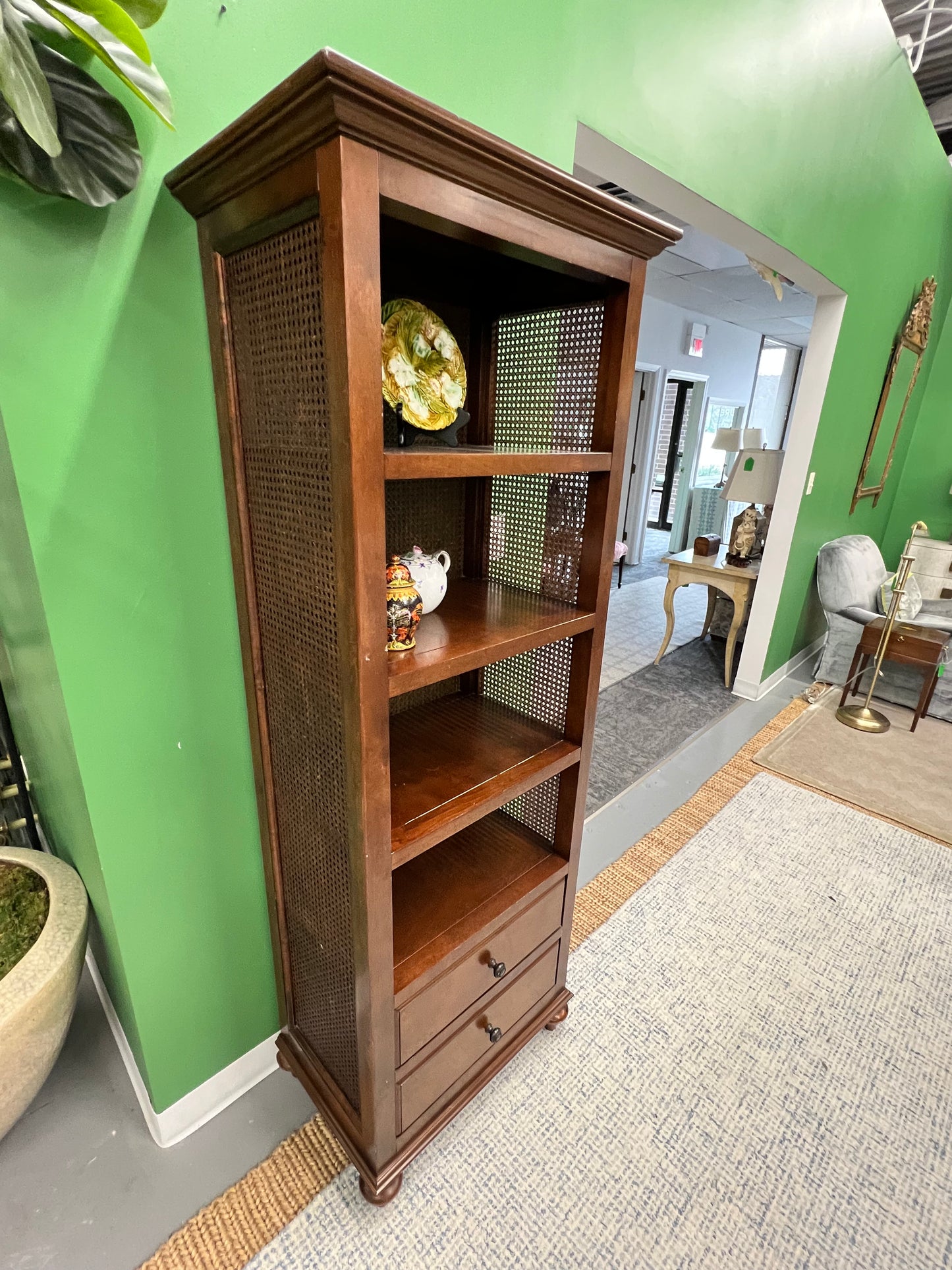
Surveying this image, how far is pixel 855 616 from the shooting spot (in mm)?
3332

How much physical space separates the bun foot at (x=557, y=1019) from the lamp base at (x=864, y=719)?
2404 millimetres

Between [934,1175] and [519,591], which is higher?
[519,591]

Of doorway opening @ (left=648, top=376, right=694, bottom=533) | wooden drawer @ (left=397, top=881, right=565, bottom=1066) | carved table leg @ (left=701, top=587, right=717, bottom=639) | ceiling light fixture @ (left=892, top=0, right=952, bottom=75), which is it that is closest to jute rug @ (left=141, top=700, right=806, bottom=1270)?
wooden drawer @ (left=397, top=881, right=565, bottom=1066)

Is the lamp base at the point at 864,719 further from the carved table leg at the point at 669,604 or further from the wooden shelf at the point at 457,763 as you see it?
the wooden shelf at the point at 457,763

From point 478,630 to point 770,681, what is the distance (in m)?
3.09

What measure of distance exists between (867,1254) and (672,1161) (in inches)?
14.1

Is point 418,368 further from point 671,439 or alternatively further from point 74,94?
point 671,439

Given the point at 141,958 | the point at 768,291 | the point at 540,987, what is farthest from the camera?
the point at 768,291

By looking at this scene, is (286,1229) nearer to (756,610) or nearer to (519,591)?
(519,591)

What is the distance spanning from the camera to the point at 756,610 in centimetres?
338

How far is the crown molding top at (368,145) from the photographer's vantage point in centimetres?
57

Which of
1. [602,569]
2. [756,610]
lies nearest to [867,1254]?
[602,569]

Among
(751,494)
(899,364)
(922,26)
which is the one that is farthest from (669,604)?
(922,26)

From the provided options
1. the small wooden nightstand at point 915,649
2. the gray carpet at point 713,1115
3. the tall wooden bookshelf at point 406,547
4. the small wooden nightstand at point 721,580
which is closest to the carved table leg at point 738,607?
the small wooden nightstand at point 721,580
